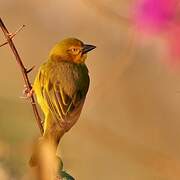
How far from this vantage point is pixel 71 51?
28.2 inches

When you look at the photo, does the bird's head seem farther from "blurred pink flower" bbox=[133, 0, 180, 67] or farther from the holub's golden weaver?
"blurred pink flower" bbox=[133, 0, 180, 67]

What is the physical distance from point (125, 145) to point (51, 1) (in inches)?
93.7

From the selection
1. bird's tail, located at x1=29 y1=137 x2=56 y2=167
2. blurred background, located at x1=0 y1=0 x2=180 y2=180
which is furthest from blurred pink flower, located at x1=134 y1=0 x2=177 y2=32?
blurred background, located at x1=0 y1=0 x2=180 y2=180

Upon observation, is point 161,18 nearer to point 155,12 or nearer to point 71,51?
point 155,12

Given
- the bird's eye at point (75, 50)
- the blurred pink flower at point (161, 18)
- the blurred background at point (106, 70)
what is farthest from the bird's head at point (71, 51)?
the blurred background at point (106, 70)

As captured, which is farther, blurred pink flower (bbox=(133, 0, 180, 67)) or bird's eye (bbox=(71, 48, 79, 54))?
bird's eye (bbox=(71, 48, 79, 54))

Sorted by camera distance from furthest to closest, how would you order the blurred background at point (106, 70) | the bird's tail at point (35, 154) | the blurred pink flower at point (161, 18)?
1. the blurred background at point (106, 70)
2. the blurred pink flower at point (161, 18)
3. the bird's tail at point (35, 154)

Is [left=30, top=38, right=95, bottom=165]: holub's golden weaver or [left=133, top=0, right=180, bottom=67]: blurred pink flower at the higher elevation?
[left=133, top=0, right=180, bottom=67]: blurred pink flower

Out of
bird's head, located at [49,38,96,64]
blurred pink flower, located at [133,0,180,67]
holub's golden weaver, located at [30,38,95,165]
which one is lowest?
holub's golden weaver, located at [30,38,95,165]

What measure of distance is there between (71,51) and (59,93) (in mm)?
127

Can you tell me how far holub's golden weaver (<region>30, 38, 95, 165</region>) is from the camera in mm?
553

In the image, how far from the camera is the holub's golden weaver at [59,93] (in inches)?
21.8

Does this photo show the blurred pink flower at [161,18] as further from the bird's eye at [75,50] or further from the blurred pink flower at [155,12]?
the bird's eye at [75,50]

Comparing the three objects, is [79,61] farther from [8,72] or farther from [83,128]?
[8,72]
